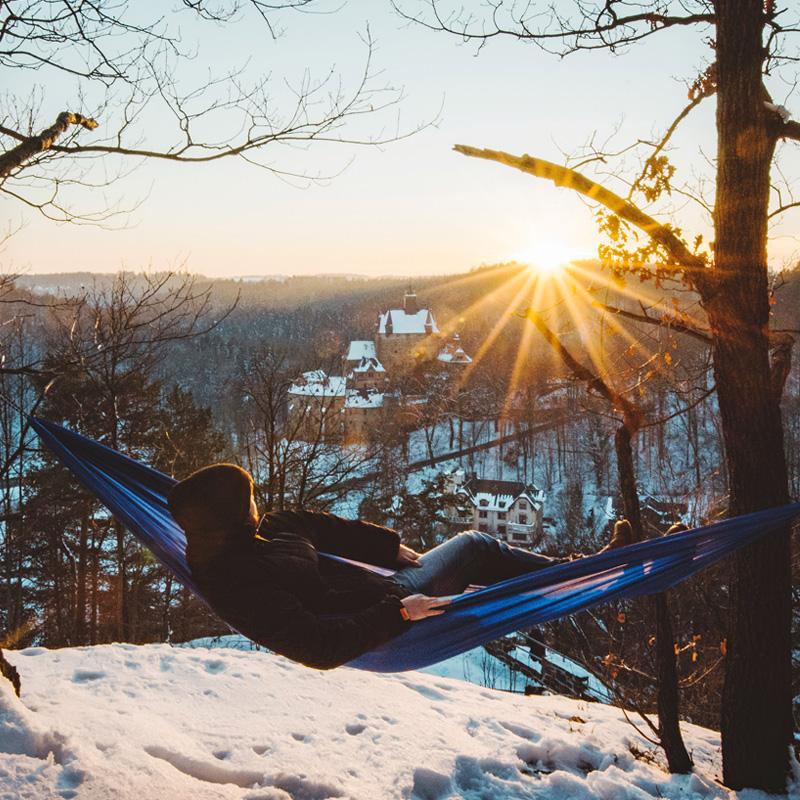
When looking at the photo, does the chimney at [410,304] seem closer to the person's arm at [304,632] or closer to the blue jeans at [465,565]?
the blue jeans at [465,565]

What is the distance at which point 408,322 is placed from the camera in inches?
1930

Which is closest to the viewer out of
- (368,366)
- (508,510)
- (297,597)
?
(297,597)

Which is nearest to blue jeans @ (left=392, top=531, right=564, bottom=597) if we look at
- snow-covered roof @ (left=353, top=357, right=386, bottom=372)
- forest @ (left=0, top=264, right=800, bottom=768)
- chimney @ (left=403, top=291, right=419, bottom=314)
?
forest @ (left=0, top=264, right=800, bottom=768)

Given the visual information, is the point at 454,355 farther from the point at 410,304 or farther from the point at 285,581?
the point at 285,581

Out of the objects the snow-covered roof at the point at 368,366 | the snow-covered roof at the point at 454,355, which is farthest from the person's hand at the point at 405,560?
the snow-covered roof at the point at 368,366

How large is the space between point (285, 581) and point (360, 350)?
45.5 metres

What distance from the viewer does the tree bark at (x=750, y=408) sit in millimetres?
2314

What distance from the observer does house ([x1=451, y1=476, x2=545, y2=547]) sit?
24.1 meters

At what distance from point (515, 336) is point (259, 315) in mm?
31401

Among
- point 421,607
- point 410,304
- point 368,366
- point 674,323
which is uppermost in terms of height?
point 410,304

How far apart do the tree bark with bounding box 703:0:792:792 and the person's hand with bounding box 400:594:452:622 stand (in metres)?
1.22

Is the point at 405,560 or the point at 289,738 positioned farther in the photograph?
the point at 289,738

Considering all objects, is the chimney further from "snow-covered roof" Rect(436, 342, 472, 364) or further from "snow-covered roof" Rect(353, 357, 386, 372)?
"snow-covered roof" Rect(353, 357, 386, 372)

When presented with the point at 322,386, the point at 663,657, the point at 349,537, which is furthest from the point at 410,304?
the point at 349,537
